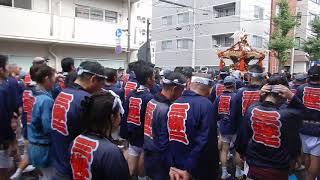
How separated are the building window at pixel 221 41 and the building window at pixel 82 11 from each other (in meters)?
17.7

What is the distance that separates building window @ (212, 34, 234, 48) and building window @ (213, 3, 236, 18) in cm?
219

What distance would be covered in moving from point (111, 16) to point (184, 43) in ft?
60.9

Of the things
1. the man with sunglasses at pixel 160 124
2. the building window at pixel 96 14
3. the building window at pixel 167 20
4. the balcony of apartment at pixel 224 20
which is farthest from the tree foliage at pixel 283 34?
the man with sunglasses at pixel 160 124

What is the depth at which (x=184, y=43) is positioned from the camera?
37219mm

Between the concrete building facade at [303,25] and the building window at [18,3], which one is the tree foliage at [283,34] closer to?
the concrete building facade at [303,25]

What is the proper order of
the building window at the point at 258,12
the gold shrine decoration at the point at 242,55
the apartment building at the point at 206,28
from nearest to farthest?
1. the gold shrine decoration at the point at 242,55
2. the apartment building at the point at 206,28
3. the building window at the point at 258,12

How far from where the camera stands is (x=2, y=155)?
4.57 meters

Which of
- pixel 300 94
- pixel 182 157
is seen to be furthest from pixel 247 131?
pixel 300 94

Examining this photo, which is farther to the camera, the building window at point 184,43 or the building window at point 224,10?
the building window at point 184,43

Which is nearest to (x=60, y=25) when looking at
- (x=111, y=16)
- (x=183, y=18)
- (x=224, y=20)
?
(x=111, y=16)

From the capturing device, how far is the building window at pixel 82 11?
1802 cm

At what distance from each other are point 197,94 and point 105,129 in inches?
67.4

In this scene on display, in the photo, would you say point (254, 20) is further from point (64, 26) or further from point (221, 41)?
point (64, 26)

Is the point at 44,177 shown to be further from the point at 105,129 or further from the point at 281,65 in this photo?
the point at 281,65
